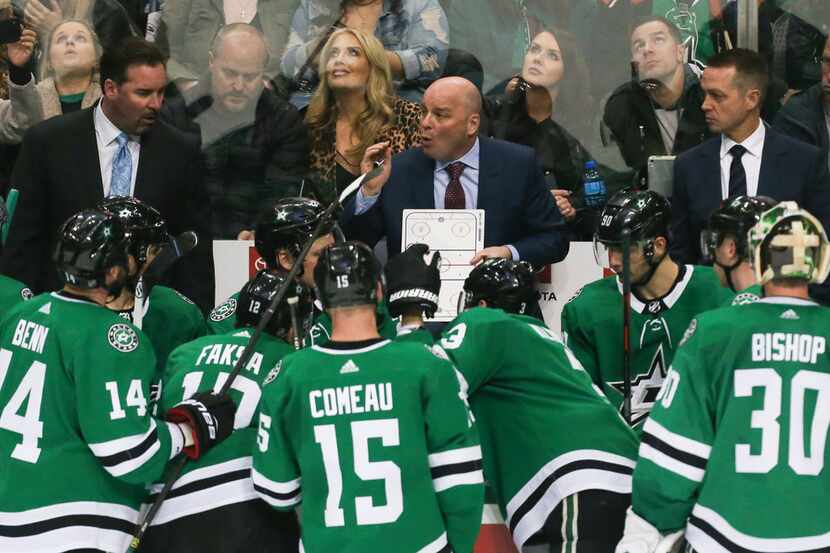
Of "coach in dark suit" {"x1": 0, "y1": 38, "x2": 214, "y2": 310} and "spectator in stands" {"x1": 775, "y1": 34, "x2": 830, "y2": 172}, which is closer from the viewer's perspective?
"coach in dark suit" {"x1": 0, "y1": 38, "x2": 214, "y2": 310}

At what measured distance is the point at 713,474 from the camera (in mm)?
3537

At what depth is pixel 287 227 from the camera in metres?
4.59

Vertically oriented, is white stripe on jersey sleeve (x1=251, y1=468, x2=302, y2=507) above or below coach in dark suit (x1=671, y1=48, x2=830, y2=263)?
below

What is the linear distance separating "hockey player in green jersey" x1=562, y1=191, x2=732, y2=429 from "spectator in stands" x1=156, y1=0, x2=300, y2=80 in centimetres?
250

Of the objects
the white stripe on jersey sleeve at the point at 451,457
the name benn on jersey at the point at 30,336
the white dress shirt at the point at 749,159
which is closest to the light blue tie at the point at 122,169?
the name benn on jersey at the point at 30,336

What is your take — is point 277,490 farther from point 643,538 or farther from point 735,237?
point 735,237

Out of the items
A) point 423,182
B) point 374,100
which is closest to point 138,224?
point 423,182

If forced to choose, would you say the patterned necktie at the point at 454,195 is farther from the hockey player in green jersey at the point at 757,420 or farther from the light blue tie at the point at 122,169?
the hockey player in green jersey at the point at 757,420

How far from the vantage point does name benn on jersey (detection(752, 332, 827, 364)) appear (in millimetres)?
3459

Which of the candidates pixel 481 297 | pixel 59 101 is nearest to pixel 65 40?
pixel 59 101

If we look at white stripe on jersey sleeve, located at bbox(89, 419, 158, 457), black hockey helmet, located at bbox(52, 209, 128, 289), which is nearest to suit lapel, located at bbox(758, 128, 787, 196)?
black hockey helmet, located at bbox(52, 209, 128, 289)

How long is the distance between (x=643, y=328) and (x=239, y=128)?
2.62m

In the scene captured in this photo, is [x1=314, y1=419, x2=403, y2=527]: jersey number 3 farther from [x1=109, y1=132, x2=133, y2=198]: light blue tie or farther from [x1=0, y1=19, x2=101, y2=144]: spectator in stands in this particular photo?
[x1=0, y1=19, x2=101, y2=144]: spectator in stands

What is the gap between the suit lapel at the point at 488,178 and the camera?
5445 mm
